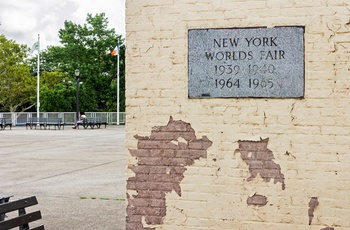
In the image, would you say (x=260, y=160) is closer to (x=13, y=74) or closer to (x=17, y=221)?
(x=17, y=221)

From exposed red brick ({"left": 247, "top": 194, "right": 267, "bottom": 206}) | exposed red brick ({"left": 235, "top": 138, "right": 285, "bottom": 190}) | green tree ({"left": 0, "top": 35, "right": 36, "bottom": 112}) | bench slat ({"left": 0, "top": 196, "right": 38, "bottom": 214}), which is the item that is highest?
green tree ({"left": 0, "top": 35, "right": 36, "bottom": 112})

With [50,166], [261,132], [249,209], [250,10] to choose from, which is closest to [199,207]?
[249,209]

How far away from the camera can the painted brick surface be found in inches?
164

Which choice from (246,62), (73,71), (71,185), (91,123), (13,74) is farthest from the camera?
(73,71)

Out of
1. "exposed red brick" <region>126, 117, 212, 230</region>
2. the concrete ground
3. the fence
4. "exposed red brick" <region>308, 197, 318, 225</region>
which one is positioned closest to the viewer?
"exposed red brick" <region>308, 197, 318, 225</region>

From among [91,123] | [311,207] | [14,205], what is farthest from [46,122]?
[311,207]

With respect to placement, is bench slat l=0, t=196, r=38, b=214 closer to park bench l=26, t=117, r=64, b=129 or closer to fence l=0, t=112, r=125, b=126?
park bench l=26, t=117, r=64, b=129

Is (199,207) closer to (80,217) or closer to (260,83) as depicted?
(260,83)

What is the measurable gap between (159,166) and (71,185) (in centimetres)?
531

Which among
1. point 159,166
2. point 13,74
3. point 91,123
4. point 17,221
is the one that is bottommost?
point 17,221

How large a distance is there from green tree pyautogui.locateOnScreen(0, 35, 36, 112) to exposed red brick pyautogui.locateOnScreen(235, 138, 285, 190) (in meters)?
48.0

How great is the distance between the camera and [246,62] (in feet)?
14.5

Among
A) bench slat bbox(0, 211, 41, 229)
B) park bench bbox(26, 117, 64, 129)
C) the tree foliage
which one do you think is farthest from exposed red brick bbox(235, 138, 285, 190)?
the tree foliage

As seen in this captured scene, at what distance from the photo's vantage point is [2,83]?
4931 cm
